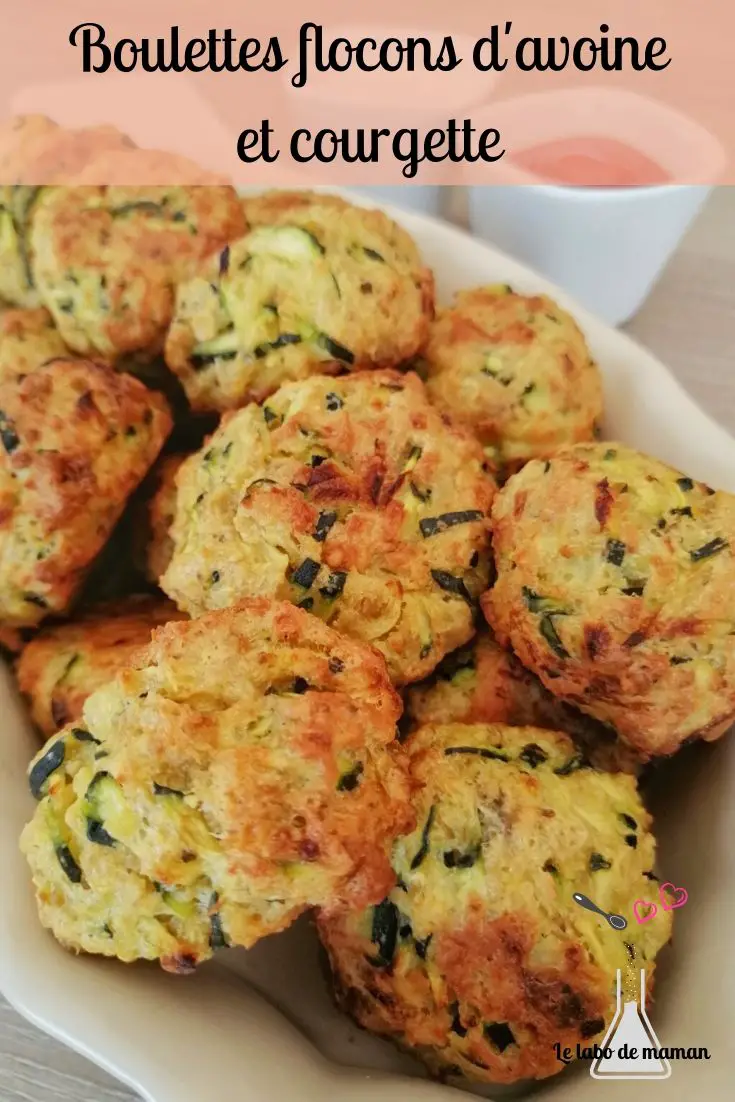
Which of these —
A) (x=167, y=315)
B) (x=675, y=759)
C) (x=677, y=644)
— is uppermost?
(x=167, y=315)

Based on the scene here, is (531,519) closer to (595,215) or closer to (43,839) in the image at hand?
(43,839)

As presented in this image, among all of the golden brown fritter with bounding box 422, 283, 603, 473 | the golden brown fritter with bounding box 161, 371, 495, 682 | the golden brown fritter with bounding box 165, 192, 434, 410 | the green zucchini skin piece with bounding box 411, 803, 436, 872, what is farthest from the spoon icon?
the golden brown fritter with bounding box 165, 192, 434, 410

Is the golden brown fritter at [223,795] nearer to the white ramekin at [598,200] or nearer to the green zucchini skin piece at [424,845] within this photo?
the green zucchini skin piece at [424,845]

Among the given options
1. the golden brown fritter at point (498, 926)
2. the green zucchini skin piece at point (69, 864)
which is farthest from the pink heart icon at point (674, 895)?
the green zucchini skin piece at point (69, 864)

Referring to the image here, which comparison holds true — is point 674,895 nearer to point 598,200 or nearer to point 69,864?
point 69,864

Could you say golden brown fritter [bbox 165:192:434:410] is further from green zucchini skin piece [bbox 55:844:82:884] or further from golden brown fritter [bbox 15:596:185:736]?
green zucchini skin piece [bbox 55:844:82:884]

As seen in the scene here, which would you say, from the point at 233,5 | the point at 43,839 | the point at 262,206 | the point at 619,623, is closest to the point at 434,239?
the point at 262,206

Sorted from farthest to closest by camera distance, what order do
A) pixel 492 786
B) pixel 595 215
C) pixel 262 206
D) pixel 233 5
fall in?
pixel 233 5 < pixel 595 215 < pixel 262 206 < pixel 492 786

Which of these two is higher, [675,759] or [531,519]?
[531,519]
